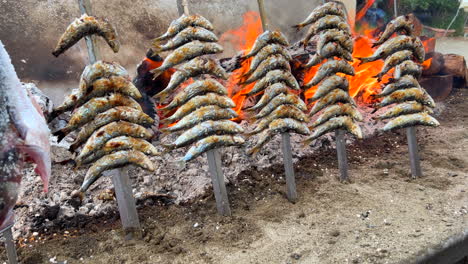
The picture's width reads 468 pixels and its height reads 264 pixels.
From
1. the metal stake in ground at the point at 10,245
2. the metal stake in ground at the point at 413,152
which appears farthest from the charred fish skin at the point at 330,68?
the metal stake in ground at the point at 10,245

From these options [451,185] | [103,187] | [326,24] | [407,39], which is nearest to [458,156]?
[451,185]

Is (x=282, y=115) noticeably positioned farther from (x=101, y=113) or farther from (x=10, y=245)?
(x=10, y=245)

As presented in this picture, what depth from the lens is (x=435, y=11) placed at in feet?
48.9

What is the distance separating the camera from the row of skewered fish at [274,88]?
4.25 m

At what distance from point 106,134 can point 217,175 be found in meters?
1.23

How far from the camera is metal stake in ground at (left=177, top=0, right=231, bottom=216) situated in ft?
13.4

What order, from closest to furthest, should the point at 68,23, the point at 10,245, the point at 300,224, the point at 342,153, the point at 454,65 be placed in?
the point at 10,245 → the point at 300,224 → the point at 342,153 → the point at 68,23 → the point at 454,65

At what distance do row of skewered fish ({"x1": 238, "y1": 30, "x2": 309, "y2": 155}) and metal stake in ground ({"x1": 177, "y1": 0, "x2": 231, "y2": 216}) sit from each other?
0.49 metres

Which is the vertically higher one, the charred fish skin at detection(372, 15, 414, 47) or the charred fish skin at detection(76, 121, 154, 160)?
the charred fish skin at detection(372, 15, 414, 47)

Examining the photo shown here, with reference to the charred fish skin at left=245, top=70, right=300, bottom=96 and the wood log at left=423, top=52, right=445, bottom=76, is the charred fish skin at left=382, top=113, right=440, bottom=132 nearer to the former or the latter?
the charred fish skin at left=245, top=70, right=300, bottom=96

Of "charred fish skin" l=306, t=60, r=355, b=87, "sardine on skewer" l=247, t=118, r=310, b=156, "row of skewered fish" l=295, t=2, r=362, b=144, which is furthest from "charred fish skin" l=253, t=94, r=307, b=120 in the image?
"charred fish skin" l=306, t=60, r=355, b=87

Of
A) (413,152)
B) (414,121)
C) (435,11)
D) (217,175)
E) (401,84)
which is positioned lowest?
(413,152)

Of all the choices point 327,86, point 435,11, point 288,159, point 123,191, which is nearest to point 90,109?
point 123,191

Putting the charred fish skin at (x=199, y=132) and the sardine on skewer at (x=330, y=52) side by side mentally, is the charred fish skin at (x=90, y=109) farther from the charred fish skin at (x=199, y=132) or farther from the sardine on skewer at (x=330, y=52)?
the sardine on skewer at (x=330, y=52)
